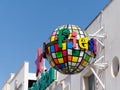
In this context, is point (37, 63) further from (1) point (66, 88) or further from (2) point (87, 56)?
(2) point (87, 56)

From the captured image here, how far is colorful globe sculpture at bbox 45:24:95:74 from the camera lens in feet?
65.4

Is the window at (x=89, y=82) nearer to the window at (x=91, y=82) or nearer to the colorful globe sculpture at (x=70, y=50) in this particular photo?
the window at (x=91, y=82)

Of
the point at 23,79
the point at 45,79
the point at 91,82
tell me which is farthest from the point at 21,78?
the point at 91,82

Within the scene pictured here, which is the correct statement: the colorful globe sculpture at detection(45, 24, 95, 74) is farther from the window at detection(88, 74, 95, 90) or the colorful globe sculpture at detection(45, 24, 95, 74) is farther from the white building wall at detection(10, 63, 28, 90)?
the white building wall at detection(10, 63, 28, 90)

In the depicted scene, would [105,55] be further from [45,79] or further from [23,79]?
[23,79]

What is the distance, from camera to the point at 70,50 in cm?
1991

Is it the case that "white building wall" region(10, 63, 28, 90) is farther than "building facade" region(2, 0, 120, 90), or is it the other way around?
"white building wall" region(10, 63, 28, 90)

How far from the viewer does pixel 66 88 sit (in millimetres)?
26016

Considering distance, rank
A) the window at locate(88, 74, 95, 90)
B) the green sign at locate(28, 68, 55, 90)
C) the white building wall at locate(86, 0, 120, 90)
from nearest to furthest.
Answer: the white building wall at locate(86, 0, 120, 90), the window at locate(88, 74, 95, 90), the green sign at locate(28, 68, 55, 90)

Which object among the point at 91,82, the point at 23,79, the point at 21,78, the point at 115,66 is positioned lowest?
the point at 91,82

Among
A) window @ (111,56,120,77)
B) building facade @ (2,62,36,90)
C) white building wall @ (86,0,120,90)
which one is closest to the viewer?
white building wall @ (86,0,120,90)

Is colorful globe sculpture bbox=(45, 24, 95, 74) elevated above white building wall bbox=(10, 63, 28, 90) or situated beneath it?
situated beneath

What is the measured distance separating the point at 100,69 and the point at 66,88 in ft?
16.9

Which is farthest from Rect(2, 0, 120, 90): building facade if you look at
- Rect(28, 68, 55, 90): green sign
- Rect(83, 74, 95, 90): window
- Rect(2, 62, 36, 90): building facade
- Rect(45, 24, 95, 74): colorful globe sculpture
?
Rect(2, 62, 36, 90): building facade
